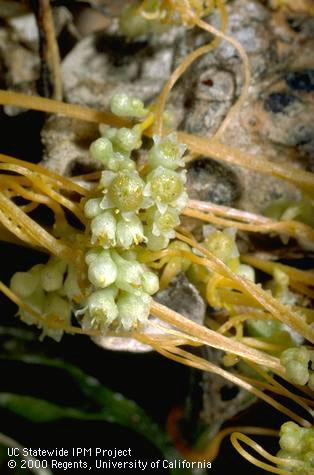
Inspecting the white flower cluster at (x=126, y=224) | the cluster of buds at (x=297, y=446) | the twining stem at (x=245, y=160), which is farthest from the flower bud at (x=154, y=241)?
the cluster of buds at (x=297, y=446)

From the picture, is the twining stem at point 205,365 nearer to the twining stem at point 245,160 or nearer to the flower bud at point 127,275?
the flower bud at point 127,275

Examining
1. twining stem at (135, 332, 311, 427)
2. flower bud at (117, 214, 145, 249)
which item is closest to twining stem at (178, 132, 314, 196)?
flower bud at (117, 214, 145, 249)

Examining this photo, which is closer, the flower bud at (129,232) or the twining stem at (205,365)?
the flower bud at (129,232)

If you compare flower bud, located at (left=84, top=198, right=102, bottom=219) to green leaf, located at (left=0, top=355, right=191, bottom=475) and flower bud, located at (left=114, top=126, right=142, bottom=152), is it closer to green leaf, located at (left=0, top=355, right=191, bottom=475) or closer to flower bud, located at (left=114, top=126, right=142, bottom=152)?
flower bud, located at (left=114, top=126, right=142, bottom=152)

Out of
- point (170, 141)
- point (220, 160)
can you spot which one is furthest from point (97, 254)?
point (220, 160)

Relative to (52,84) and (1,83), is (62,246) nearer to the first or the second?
(52,84)

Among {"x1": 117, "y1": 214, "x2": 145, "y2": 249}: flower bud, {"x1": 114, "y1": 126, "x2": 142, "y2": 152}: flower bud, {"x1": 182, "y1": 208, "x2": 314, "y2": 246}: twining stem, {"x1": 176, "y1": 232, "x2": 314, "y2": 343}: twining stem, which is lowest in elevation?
{"x1": 176, "y1": 232, "x2": 314, "y2": 343}: twining stem
